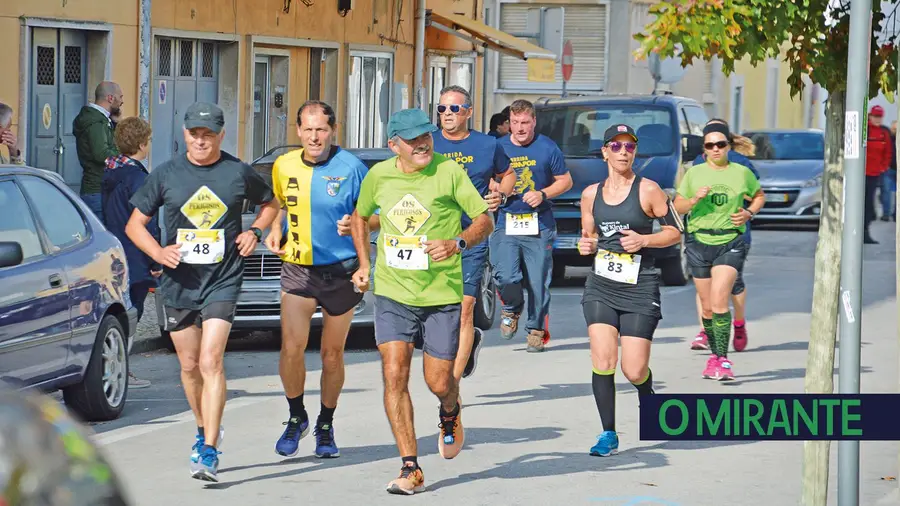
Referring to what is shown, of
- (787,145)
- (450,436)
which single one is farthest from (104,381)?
(787,145)

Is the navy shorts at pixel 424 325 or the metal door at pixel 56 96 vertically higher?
the metal door at pixel 56 96

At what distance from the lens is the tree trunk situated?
671 centimetres

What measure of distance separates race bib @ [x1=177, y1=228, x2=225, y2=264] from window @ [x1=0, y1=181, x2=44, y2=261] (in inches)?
51.2

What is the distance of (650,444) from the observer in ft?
30.3

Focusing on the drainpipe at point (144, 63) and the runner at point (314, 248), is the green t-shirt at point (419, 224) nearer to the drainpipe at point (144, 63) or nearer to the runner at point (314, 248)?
the runner at point (314, 248)

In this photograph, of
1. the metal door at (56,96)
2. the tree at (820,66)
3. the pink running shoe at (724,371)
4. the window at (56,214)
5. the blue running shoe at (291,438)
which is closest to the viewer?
the tree at (820,66)

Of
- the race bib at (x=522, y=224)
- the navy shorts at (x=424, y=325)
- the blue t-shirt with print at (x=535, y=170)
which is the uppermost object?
the blue t-shirt with print at (x=535, y=170)

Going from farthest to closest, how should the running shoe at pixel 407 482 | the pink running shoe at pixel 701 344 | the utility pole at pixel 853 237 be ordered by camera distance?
the pink running shoe at pixel 701 344 < the running shoe at pixel 407 482 < the utility pole at pixel 853 237

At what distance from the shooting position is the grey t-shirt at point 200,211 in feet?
26.0

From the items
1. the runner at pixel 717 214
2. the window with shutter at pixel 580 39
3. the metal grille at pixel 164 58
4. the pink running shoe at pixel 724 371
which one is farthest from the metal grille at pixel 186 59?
the window with shutter at pixel 580 39

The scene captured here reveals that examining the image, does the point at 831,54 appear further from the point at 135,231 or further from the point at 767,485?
the point at 135,231

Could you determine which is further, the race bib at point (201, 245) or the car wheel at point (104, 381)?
the car wheel at point (104, 381)

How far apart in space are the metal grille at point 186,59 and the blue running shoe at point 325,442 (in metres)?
13.8

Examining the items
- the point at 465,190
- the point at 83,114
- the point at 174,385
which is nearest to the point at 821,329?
the point at 465,190
